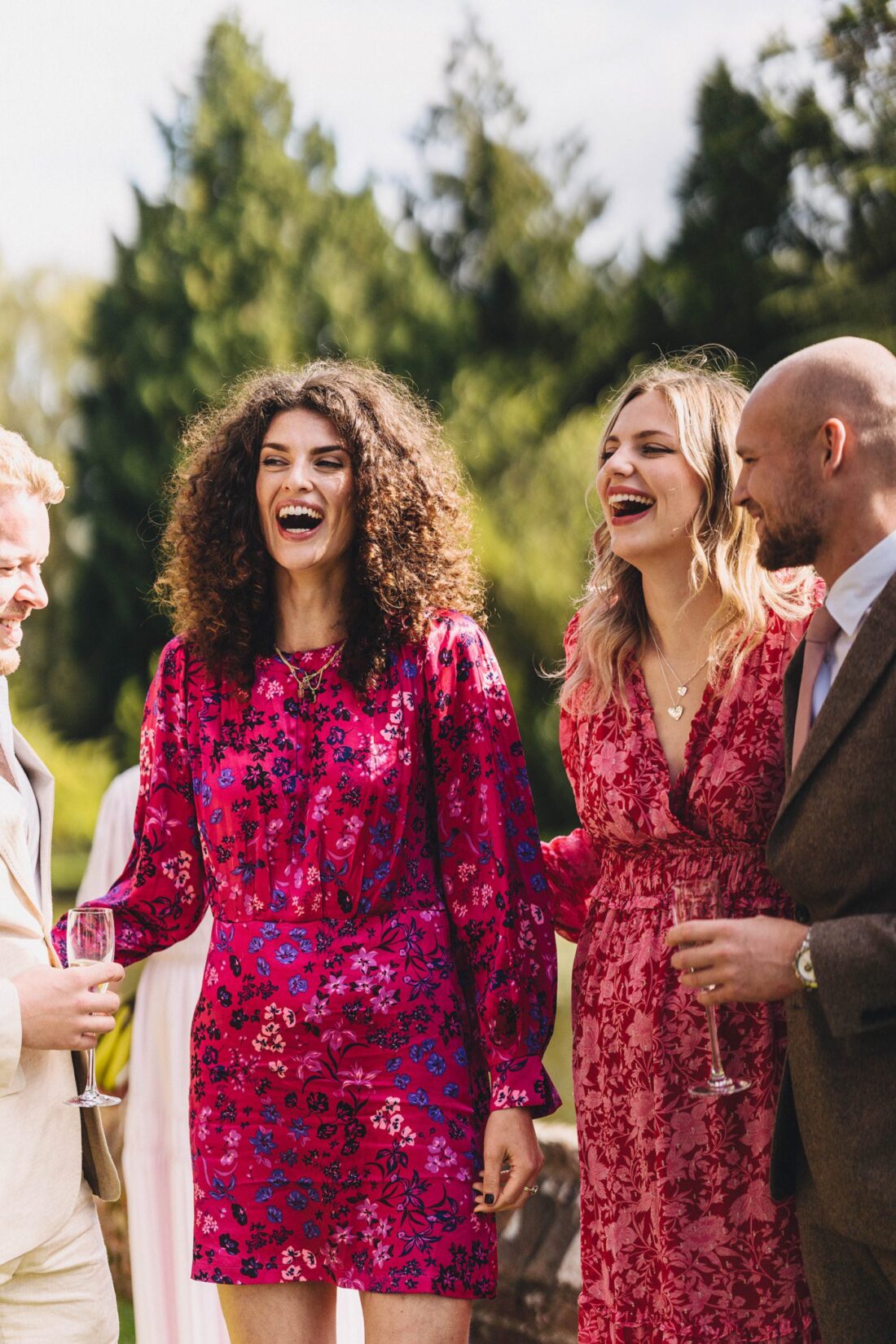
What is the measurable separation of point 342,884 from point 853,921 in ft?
3.22

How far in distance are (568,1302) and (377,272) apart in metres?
13.2

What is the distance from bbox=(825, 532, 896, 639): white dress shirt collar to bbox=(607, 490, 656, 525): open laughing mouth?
0.75 metres

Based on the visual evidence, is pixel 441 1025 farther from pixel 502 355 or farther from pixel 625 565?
pixel 502 355

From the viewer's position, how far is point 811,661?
2.71 metres

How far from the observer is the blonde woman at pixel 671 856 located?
2979mm

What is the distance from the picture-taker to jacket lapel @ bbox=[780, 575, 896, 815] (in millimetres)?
2479

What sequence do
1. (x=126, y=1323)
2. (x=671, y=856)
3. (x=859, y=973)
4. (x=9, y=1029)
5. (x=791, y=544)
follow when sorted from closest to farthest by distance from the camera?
1. (x=859, y=973)
2. (x=791, y=544)
3. (x=9, y=1029)
4. (x=671, y=856)
5. (x=126, y=1323)

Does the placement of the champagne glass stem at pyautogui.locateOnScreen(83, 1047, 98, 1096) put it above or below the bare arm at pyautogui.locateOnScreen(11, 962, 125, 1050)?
below

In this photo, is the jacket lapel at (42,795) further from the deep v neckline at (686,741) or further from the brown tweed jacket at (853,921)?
the brown tweed jacket at (853,921)

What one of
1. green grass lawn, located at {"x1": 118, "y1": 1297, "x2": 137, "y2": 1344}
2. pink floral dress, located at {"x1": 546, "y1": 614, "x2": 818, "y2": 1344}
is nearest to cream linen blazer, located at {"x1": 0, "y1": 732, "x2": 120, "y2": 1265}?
pink floral dress, located at {"x1": 546, "y1": 614, "x2": 818, "y2": 1344}

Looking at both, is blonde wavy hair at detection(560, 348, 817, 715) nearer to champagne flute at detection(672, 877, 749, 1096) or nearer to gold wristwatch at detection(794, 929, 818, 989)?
champagne flute at detection(672, 877, 749, 1096)

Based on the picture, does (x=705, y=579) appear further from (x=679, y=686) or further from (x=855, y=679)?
(x=855, y=679)

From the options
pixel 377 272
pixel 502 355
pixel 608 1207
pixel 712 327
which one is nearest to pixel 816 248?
pixel 712 327

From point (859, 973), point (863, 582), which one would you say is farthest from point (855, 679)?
point (859, 973)
